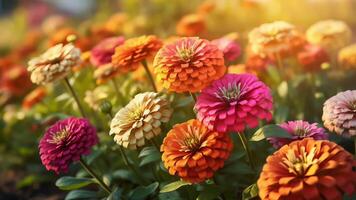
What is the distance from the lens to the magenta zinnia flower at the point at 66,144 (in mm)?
1769

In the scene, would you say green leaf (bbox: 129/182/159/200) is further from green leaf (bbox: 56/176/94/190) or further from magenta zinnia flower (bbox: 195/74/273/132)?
magenta zinnia flower (bbox: 195/74/273/132)

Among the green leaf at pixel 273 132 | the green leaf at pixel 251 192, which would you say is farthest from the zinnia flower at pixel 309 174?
the green leaf at pixel 251 192

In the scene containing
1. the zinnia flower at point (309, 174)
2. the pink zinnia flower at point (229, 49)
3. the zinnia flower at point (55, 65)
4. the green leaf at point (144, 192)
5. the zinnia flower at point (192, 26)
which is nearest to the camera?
the zinnia flower at point (309, 174)

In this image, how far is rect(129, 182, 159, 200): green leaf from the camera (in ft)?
Result: 6.31

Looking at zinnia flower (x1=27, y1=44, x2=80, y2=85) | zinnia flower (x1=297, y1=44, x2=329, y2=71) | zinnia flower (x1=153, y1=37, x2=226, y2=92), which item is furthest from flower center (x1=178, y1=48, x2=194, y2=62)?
zinnia flower (x1=297, y1=44, x2=329, y2=71)

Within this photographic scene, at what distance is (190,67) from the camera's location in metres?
1.65

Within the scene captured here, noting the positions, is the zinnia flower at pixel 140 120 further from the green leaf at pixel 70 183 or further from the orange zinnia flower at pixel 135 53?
the green leaf at pixel 70 183

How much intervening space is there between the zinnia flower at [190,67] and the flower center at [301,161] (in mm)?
401

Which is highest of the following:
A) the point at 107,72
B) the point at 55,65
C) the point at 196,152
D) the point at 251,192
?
the point at 55,65

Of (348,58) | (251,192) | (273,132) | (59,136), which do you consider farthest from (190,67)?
(348,58)

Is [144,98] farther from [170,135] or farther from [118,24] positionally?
[118,24]

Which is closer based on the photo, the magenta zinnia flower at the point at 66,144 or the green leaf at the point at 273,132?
the green leaf at the point at 273,132

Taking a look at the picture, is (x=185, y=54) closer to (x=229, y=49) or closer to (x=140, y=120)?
(x=140, y=120)

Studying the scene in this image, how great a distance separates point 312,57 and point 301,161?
1199 millimetres
